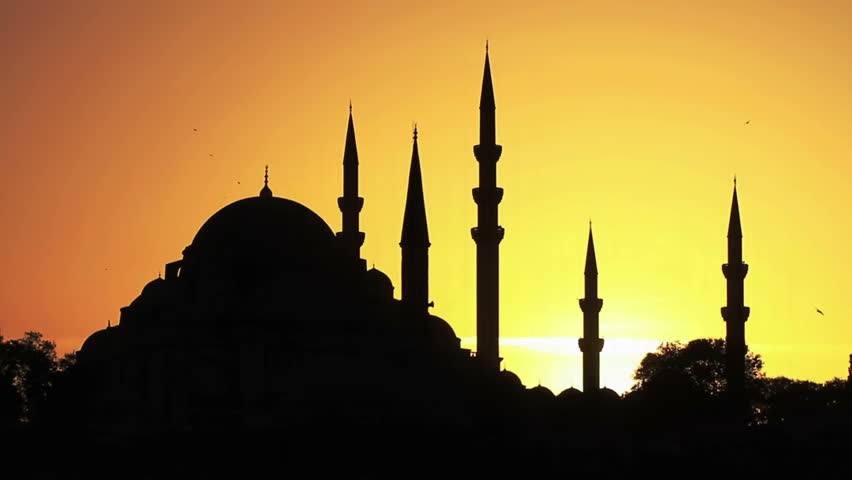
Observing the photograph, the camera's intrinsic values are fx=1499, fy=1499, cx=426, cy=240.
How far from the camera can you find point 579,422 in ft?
120

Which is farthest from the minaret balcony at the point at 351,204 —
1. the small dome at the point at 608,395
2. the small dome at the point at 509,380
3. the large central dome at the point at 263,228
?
the small dome at the point at 608,395

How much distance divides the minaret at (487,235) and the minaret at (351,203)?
4.49 m

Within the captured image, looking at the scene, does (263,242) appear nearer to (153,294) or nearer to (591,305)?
(153,294)

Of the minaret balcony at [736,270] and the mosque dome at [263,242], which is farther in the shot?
the minaret balcony at [736,270]

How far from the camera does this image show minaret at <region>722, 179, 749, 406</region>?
1606 inches

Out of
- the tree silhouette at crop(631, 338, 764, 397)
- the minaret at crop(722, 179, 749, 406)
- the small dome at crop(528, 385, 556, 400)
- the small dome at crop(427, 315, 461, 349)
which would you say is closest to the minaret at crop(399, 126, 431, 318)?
the small dome at crop(427, 315, 461, 349)

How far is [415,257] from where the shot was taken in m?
35.6

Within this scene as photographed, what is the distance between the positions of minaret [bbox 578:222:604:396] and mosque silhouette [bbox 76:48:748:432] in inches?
56.7

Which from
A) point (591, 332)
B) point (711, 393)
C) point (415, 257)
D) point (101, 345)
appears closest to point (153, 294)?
point (101, 345)

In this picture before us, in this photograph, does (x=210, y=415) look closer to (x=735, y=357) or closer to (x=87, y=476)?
(x=87, y=476)

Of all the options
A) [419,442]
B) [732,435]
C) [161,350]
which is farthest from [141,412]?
[732,435]

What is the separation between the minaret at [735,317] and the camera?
134 feet

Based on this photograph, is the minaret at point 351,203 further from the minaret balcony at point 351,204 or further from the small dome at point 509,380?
the small dome at point 509,380

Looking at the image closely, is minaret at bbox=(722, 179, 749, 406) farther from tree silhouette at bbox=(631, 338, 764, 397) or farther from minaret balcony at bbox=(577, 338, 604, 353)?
tree silhouette at bbox=(631, 338, 764, 397)
